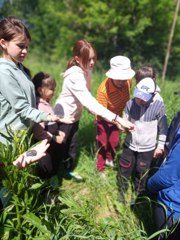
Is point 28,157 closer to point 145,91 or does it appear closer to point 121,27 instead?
point 145,91

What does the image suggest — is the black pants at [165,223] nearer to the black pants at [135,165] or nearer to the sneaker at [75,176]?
the black pants at [135,165]

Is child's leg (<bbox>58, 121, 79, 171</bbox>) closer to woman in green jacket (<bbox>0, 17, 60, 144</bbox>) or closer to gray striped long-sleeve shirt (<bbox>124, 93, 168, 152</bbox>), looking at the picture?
gray striped long-sleeve shirt (<bbox>124, 93, 168, 152</bbox>)

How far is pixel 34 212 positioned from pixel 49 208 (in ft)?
0.57

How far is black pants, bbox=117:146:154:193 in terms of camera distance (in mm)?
2779

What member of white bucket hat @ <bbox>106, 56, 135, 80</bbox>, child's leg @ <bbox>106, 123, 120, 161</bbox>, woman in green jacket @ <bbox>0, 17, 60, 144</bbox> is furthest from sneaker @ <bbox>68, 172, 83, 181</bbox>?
woman in green jacket @ <bbox>0, 17, 60, 144</bbox>

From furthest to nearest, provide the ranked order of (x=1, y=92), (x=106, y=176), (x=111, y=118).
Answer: (x=106, y=176) < (x=111, y=118) < (x=1, y=92)

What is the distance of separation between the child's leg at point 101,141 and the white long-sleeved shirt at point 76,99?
0.34 m

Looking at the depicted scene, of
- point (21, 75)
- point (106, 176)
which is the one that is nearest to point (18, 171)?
point (21, 75)

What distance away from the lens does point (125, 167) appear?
285 centimetres

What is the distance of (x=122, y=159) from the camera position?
284 cm

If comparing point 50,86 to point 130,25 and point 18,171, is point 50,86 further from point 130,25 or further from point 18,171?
point 130,25

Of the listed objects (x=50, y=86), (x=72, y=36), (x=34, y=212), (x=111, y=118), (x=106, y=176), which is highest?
(x=50, y=86)

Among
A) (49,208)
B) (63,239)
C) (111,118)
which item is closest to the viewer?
(63,239)

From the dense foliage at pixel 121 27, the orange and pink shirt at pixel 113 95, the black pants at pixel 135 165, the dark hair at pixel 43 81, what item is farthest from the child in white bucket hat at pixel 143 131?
the dense foliage at pixel 121 27
